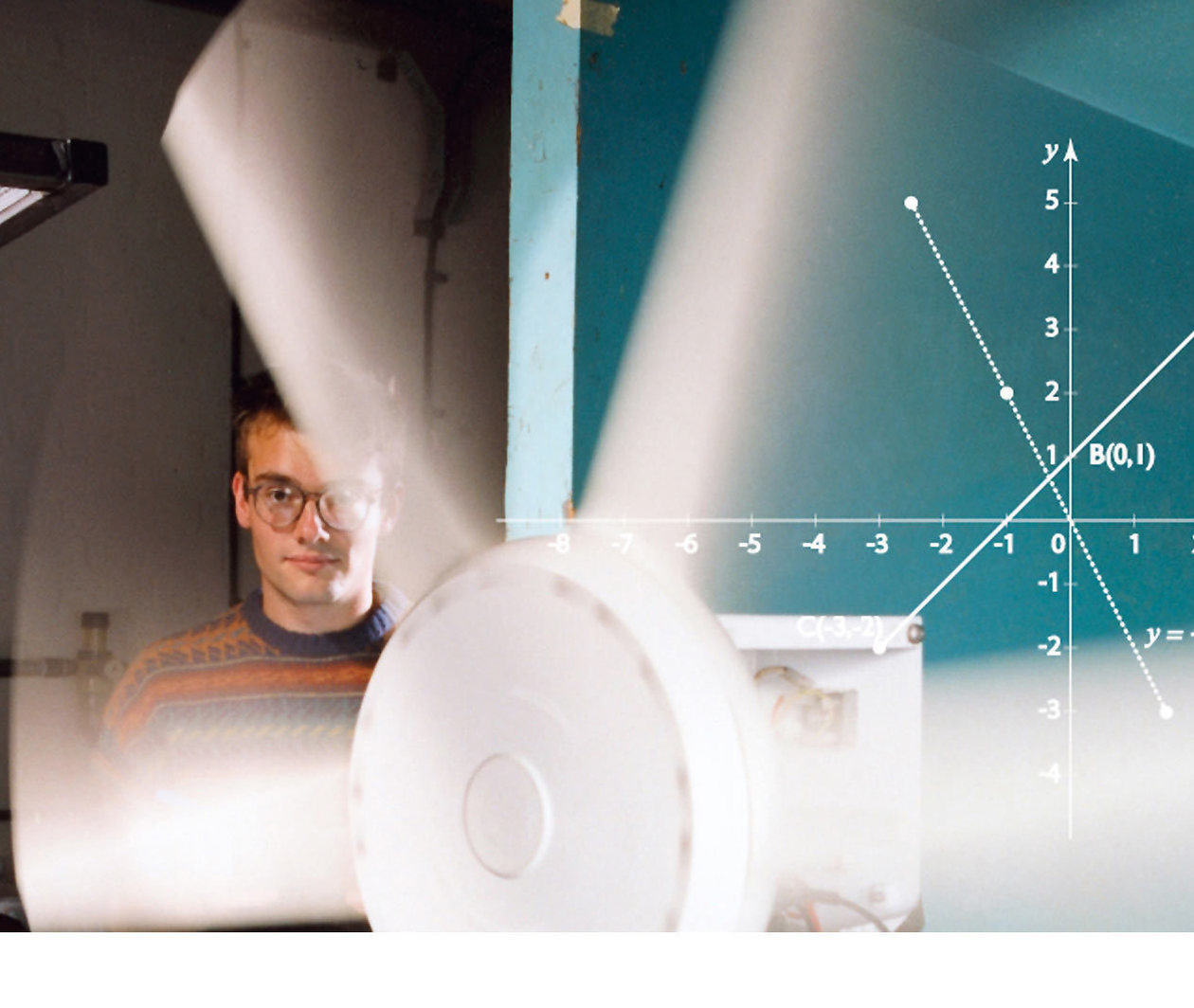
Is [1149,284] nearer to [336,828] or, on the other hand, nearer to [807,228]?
[807,228]

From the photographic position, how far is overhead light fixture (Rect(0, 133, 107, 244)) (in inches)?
28.4

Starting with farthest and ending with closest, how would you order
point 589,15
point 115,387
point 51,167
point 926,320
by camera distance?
1. point 926,320
2. point 115,387
3. point 589,15
4. point 51,167

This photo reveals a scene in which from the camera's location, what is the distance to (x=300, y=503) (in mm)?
1246

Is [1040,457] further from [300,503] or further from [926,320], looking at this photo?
[300,503]

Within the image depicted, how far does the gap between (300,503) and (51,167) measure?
55 cm

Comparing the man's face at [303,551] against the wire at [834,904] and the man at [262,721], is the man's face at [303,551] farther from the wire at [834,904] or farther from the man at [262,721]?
the wire at [834,904]

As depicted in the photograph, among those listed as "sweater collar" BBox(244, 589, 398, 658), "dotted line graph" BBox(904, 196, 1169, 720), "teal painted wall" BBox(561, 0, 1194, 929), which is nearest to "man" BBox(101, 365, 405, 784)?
"sweater collar" BBox(244, 589, 398, 658)

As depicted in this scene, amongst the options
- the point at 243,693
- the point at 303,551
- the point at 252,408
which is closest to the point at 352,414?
the point at 252,408

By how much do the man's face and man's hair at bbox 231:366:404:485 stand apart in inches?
0.6

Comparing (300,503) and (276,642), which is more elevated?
(300,503)

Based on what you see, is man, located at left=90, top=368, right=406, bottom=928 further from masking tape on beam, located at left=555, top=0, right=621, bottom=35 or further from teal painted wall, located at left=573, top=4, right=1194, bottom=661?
masking tape on beam, located at left=555, top=0, right=621, bottom=35

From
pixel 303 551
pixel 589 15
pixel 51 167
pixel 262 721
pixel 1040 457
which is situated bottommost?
pixel 262 721

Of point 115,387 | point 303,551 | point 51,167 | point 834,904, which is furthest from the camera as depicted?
point 115,387

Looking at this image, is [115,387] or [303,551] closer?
[303,551]
